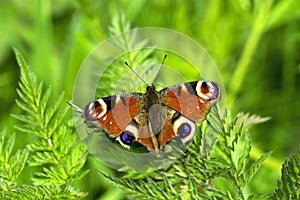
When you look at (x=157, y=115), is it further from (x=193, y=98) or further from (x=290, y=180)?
(x=290, y=180)

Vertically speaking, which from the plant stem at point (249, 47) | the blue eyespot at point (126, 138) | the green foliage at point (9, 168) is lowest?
the green foliage at point (9, 168)

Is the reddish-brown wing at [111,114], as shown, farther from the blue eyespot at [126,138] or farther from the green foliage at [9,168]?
the green foliage at [9,168]

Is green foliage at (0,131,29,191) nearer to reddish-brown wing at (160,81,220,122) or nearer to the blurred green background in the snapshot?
reddish-brown wing at (160,81,220,122)

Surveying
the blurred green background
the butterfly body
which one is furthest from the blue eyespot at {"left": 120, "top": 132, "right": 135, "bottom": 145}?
the blurred green background

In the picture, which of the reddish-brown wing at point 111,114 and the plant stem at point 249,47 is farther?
the plant stem at point 249,47

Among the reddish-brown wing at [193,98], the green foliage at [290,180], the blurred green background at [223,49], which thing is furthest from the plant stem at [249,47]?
the green foliage at [290,180]

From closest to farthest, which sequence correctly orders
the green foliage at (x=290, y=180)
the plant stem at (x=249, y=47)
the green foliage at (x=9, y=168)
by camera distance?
the green foliage at (x=290, y=180) < the green foliage at (x=9, y=168) < the plant stem at (x=249, y=47)

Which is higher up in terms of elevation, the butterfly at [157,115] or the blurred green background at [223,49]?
the blurred green background at [223,49]

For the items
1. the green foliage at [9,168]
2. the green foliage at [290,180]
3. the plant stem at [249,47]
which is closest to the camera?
the green foliage at [290,180]

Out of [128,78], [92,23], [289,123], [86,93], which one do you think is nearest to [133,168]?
[128,78]
